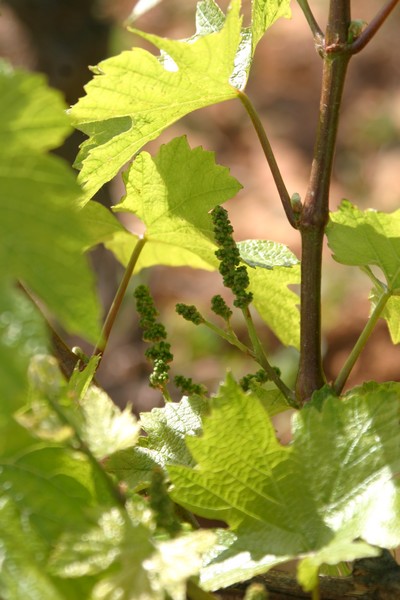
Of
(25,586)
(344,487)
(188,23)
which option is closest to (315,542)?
(344,487)

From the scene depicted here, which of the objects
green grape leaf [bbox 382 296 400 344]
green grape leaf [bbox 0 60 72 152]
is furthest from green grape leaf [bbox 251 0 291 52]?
green grape leaf [bbox 0 60 72 152]

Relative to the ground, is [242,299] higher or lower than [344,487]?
higher

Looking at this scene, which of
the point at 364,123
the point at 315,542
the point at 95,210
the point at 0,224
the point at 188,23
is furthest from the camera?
the point at 188,23

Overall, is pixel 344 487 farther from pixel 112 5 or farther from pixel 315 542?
pixel 112 5

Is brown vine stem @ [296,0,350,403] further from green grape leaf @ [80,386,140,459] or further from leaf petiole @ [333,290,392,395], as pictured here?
green grape leaf @ [80,386,140,459]

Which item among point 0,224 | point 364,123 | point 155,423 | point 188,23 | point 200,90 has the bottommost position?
point 155,423

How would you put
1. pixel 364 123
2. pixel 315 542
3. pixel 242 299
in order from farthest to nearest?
1. pixel 364 123
2. pixel 242 299
3. pixel 315 542

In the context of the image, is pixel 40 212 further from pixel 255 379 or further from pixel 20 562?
pixel 255 379
